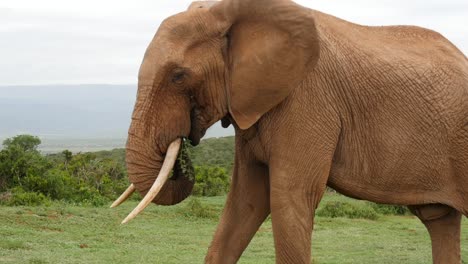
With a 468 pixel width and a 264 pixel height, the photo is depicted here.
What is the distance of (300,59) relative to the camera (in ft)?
17.6

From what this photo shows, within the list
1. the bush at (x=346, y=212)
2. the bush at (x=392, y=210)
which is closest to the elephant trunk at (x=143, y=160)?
the bush at (x=346, y=212)

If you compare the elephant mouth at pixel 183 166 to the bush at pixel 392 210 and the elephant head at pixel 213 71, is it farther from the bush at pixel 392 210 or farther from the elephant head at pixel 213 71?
the bush at pixel 392 210

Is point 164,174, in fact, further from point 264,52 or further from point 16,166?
point 16,166

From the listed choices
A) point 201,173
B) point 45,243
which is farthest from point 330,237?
point 201,173

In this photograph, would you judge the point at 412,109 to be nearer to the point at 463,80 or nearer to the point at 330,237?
the point at 463,80

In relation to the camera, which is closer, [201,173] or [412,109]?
A: [412,109]

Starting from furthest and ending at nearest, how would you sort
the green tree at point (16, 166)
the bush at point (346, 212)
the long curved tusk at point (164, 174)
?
1. the green tree at point (16, 166)
2. the bush at point (346, 212)
3. the long curved tusk at point (164, 174)

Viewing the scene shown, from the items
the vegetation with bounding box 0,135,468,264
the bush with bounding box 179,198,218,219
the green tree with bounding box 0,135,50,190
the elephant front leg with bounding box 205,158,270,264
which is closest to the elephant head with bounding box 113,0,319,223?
the elephant front leg with bounding box 205,158,270,264

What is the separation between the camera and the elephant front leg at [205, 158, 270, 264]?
6.03 meters

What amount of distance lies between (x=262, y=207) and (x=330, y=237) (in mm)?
8515

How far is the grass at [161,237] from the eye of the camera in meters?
11.2

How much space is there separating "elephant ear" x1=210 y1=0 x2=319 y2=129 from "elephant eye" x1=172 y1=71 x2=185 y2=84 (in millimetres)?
286

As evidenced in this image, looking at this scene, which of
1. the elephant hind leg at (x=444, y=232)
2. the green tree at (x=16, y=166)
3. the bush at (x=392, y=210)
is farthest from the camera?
the bush at (x=392, y=210)

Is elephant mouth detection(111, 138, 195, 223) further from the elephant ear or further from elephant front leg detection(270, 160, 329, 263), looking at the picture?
elephant front leg detection(270, 160, 329, 263)
